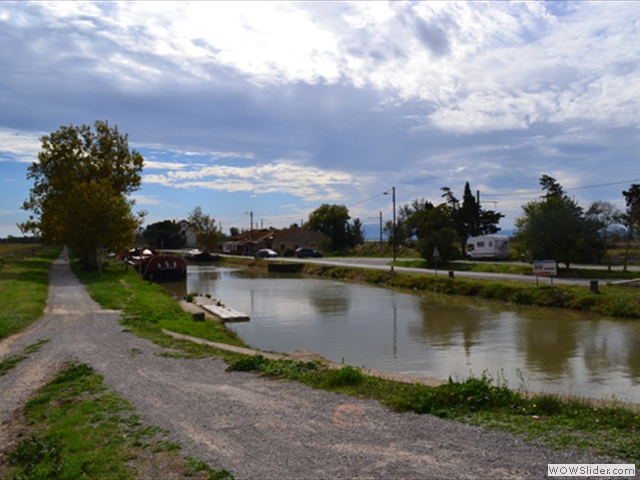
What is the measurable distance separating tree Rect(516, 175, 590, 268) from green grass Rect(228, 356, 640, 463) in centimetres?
2918

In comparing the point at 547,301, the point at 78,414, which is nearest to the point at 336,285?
the point at 547,301

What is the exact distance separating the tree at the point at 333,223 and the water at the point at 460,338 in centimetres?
5575

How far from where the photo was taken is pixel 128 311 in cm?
1950

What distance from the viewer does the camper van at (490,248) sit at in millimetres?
51475

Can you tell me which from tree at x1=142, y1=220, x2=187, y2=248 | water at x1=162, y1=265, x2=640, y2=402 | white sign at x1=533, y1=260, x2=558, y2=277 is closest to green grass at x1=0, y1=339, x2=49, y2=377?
water at x1=162, y1=265, x2=640, y2=402

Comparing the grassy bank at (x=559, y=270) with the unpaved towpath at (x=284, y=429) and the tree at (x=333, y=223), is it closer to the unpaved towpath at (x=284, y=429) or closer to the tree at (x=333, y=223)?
the unpaved towpath at (x=284, y=429)

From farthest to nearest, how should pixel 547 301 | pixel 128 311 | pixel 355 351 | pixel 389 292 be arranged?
1. pixel 389 292
2. pixel 547 301
3. pixel 128 311
4. pixel 355 351

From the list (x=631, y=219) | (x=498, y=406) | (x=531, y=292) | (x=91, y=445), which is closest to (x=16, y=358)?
(x=91, y=445)

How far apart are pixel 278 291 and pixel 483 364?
2394 centimetres

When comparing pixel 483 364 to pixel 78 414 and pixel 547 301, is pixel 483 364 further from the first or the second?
pixel 547 301

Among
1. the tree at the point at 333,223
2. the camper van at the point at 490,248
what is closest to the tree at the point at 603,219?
the camper van at the point at 490,248

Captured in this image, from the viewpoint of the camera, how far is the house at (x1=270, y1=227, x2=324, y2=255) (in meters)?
87.8

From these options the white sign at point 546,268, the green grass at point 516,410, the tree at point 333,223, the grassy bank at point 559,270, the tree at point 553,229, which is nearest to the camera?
the green grass at point 516,410

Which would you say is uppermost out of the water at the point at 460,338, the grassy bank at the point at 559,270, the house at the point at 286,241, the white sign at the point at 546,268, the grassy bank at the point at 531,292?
the house at the point at 286,241
